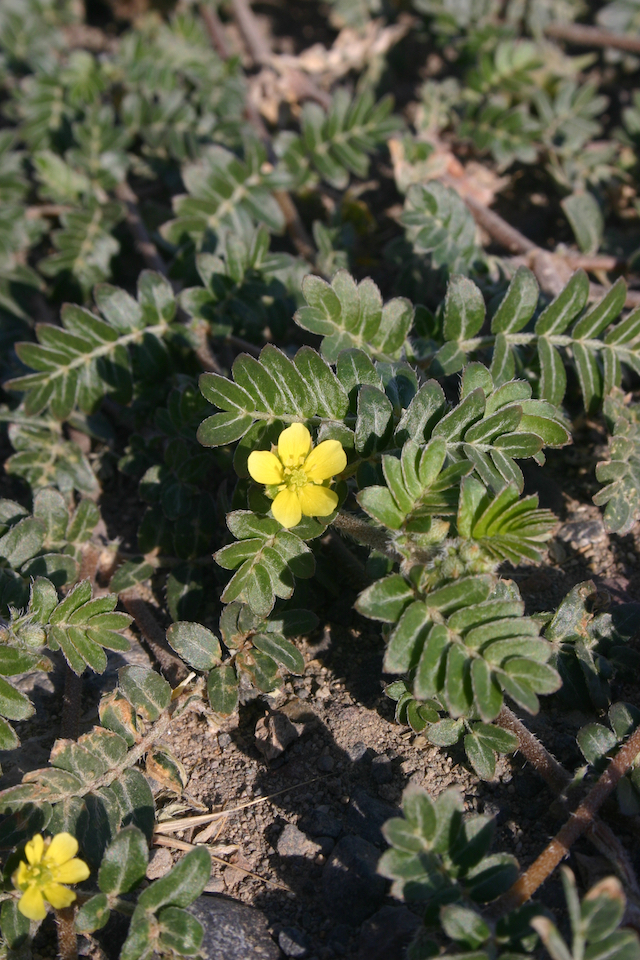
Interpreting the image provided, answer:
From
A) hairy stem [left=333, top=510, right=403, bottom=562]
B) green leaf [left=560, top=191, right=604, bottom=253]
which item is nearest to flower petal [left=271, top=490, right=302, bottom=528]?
hairy stem [left=333, top=510, right=403, bottom=562]

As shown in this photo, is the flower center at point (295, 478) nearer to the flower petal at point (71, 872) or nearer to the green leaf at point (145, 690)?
the green leaf at point (145, 690)

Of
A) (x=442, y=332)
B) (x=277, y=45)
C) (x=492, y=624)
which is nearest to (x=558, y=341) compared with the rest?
(x=442, y=332)

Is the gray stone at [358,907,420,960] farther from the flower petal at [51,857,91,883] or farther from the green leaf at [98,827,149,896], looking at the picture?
the flower petal at [51,857,91,883]

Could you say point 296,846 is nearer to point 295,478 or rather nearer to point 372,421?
point 295,478

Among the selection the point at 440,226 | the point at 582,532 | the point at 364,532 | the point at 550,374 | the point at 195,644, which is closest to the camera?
the point at 364,532

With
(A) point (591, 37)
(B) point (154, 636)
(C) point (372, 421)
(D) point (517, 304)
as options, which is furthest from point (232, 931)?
(A) point (591, 37)

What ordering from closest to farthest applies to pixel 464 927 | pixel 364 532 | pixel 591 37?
pixel 464 927
pixel 364 532
pixel 591 37
